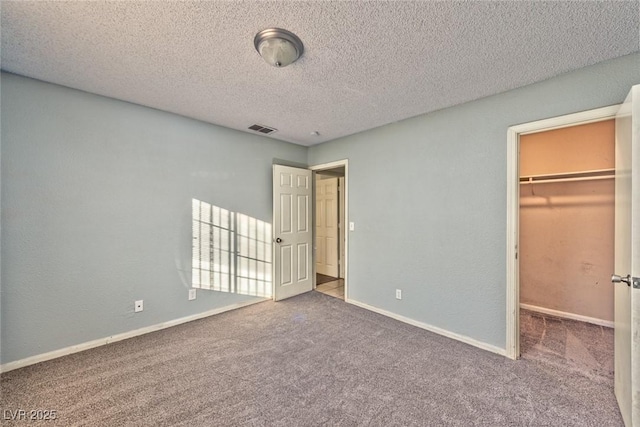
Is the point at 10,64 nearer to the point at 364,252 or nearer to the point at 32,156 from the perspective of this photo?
the point at 32,156

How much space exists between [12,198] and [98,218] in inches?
22.1

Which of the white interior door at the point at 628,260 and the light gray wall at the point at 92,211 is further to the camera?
the light gray wall at the point at 92,211

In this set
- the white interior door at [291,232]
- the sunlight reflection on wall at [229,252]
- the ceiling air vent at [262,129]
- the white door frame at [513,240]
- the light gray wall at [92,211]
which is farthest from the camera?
the white interior door at [291,232]

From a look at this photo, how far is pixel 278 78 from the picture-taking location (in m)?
2.14

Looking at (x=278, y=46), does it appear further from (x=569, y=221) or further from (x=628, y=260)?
(x=569, y=221)

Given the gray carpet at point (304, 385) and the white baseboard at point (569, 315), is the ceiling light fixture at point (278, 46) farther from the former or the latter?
the white baseboard at point (569, 315)

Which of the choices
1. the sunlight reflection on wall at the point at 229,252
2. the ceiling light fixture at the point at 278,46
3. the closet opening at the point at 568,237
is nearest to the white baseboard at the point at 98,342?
the sunlight reflection on wall at the point at 229,252

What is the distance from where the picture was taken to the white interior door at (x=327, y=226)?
5.25 meters

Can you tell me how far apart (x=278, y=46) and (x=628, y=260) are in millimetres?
2539

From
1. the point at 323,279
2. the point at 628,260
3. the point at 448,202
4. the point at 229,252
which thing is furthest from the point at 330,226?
the point at 628,260

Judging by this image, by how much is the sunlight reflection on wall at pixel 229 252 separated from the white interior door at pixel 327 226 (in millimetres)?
1782

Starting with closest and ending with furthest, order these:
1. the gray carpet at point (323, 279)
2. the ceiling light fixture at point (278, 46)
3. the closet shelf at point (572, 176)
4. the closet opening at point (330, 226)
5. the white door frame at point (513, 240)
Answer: the ceiling light fixture at point (278, 46) < the white door frame at point (513, 240) < the closet shelf at point (572, 176) < the gray carpet at point (323, 279) < the closet opening at point (330, 226)

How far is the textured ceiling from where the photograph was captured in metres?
1.43

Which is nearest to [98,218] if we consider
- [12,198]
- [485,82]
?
[12,198]
